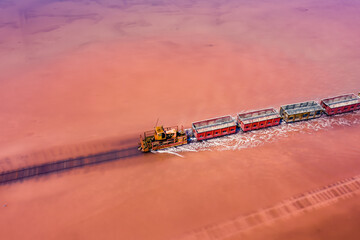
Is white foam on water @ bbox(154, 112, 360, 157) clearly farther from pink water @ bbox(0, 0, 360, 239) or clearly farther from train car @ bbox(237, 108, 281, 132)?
train car @ bbox(237, 108, 281, 132)

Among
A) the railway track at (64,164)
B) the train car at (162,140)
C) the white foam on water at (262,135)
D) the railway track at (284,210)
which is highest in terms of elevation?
the train car at (162,140)

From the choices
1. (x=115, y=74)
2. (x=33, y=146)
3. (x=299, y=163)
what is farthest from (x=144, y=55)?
(x=299, y=163)

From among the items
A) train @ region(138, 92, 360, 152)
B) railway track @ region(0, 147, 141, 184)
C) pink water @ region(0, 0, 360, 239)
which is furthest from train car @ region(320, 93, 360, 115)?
railway track @ region(0, 147, 141, 184)

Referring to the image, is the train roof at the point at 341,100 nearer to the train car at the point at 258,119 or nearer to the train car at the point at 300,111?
the train car at the point at 300,111

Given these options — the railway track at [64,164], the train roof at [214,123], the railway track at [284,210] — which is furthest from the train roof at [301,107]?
the railway track at [64,164]

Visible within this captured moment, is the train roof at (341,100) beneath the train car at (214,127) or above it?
above

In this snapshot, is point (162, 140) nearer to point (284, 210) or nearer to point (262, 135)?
point (262, 135)
